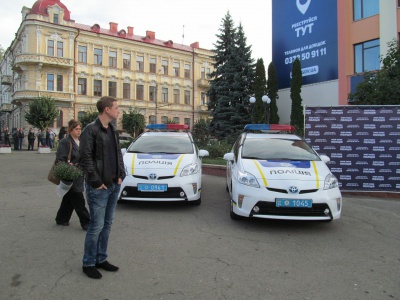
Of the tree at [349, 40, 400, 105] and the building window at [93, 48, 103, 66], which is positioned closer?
the tree at [349, 40, 400, 105]

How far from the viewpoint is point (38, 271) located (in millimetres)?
3773

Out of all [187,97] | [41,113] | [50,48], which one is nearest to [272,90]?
[41,113]

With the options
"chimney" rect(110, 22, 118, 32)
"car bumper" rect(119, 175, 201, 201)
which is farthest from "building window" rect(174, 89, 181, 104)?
"car bumper" rect(119, 175, 201, 201)

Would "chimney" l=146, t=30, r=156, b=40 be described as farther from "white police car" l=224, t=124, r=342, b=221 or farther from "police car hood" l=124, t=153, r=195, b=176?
"white police car" l=224, t=124, r=342, b=221

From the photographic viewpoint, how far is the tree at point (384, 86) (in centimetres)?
1030

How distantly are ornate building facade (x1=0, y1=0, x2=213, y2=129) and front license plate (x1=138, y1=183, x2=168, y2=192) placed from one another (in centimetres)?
3874

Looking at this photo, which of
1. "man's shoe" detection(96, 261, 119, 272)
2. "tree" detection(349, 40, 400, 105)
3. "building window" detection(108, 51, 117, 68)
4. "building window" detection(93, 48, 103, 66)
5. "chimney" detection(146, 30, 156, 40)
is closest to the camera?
"man's shoe" detection(96, 261, 119, 272)

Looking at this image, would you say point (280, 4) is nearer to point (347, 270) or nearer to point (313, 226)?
point (313, 226)

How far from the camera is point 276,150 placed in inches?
267

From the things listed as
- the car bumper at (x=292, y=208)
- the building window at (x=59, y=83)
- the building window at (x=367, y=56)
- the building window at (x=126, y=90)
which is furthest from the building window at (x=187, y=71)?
the car bumper at (x=292, y=208)

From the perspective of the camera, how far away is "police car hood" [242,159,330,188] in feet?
18.0

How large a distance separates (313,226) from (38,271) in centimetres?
415

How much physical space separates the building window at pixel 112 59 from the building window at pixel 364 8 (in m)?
33.9

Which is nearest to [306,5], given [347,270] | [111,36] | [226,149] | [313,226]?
[226,149]
